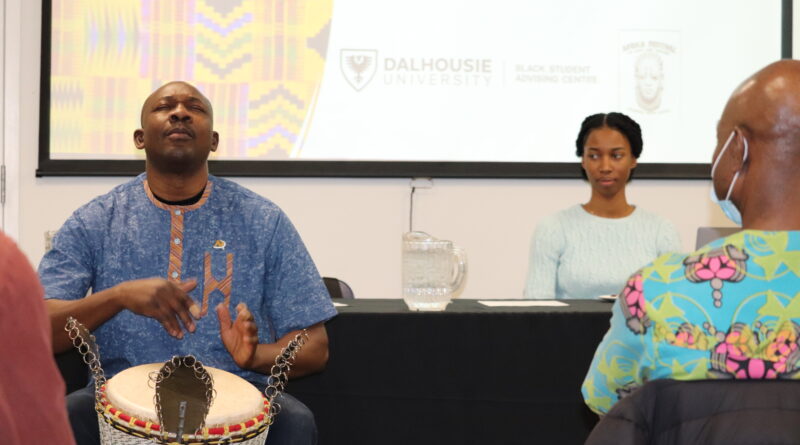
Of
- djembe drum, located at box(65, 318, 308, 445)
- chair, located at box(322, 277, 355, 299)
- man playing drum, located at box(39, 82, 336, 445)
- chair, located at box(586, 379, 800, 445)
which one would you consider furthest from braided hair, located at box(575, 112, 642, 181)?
chair, located at box(586, 379, 800, 445)

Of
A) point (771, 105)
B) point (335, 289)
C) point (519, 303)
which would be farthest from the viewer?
point (335, 289)

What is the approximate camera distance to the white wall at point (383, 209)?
13.6 ft

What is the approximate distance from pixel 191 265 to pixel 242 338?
0.99 feet

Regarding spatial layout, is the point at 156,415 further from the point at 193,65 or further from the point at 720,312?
the point at 193,65

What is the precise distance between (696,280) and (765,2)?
3.64 meters

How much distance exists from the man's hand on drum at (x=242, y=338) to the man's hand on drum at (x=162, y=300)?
3.4 inches

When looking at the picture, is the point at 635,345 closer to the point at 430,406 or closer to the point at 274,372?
the point at 274,372

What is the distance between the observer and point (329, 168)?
4199mm

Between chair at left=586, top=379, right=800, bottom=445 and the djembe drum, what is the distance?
0.79 metres

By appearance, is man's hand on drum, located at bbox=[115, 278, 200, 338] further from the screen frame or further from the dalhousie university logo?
the dalhousie university logo

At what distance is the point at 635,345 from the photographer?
1.24 m

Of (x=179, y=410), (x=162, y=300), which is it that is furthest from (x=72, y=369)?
(x=179, y=410)

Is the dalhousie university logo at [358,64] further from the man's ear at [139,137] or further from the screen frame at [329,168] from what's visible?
the man's ear at [139,137]

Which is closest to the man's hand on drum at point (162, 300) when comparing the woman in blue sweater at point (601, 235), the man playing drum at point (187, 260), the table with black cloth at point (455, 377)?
the man playing drum at point (187, 260)
